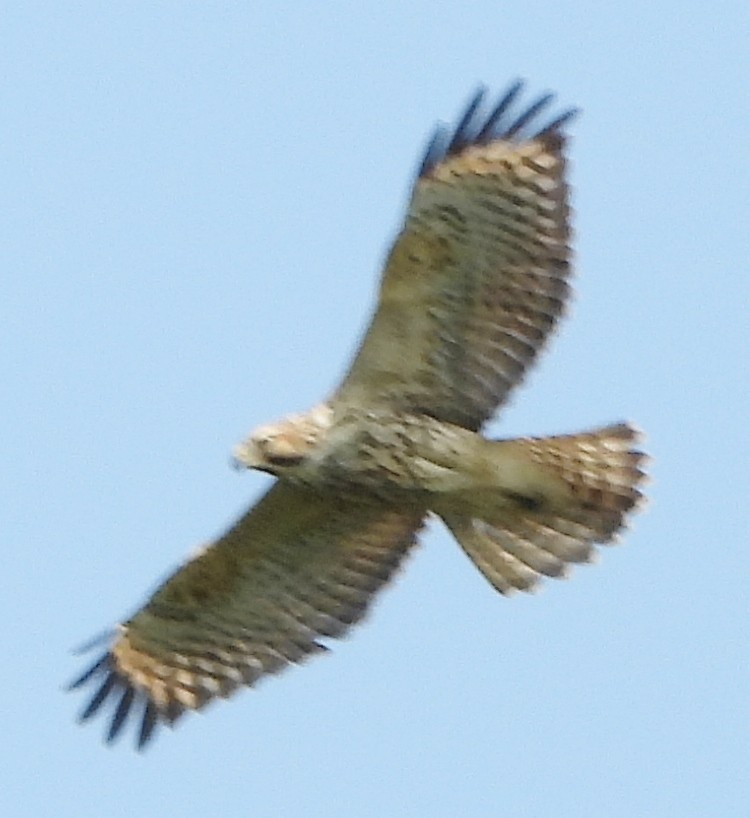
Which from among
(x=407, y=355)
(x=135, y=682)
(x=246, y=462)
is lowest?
(x=135, y=682)

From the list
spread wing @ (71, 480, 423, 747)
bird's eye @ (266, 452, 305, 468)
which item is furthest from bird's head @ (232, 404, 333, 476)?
spread wing @ (71, 480, 423, 747)

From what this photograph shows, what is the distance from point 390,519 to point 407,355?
924 millimetres

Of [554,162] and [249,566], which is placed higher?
[554,162]

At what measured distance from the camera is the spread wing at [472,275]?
1132 centimetres

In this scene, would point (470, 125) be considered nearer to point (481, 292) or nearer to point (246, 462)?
point (481, 292)

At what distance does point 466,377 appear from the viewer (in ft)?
38.2

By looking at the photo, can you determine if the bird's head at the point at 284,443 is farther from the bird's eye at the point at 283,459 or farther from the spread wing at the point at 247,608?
the spread wing at the point at 247,608

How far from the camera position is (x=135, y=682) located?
12305 millimetres

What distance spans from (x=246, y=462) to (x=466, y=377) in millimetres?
1008

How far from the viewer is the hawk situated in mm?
11414

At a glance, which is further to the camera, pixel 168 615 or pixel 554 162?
pixel 168 615

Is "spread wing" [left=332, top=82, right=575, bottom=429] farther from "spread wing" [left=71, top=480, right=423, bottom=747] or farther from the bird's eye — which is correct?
"spread wing" [left=71, top=480, right=423, bottom=747]

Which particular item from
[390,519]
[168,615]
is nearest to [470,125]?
[390,519]

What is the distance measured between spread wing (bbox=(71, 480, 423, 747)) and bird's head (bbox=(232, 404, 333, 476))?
0.61 metres
